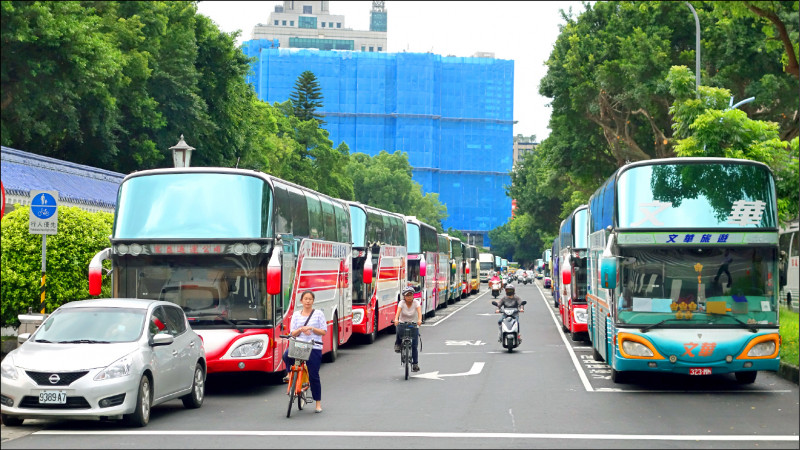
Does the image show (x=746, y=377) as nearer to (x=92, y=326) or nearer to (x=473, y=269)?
(x=92, y=326)

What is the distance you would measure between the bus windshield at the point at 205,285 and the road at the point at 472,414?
1.30 metres

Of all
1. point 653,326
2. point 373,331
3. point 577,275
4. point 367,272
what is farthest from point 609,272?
point 373,331

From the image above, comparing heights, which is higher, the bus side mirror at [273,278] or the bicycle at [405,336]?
the bus side mirror at [273,278]

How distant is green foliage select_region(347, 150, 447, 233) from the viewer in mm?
123125

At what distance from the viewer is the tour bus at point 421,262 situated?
4116cm

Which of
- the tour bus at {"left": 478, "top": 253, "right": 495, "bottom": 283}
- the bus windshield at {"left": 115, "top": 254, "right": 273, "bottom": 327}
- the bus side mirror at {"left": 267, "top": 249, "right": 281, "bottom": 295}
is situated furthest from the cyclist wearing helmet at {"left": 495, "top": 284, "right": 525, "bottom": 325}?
the tour bus at {"left": 478, "top": 253, "right": 495, "bottom": 283}

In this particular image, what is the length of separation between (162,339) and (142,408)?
922 mm

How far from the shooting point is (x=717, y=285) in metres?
17.0

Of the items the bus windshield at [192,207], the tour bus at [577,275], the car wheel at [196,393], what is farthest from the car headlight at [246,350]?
the tour bus at [577,275]

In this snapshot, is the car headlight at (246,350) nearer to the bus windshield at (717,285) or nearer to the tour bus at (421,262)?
the bus windshield at (717,285)

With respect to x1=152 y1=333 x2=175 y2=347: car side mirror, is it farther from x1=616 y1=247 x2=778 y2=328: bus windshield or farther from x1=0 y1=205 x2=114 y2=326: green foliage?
x1=0 y1=205 x2=114 y2=326: green foliage

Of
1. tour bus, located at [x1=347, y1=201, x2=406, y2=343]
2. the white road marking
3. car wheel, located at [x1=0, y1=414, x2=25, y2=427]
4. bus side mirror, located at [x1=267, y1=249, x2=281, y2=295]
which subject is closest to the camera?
the white road marking

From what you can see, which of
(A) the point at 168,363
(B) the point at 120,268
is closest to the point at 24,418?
(A) the point at 168,363

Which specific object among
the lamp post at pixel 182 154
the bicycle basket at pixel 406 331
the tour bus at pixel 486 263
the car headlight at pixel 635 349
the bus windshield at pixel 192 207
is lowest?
the car headlight at pixel 635 349
